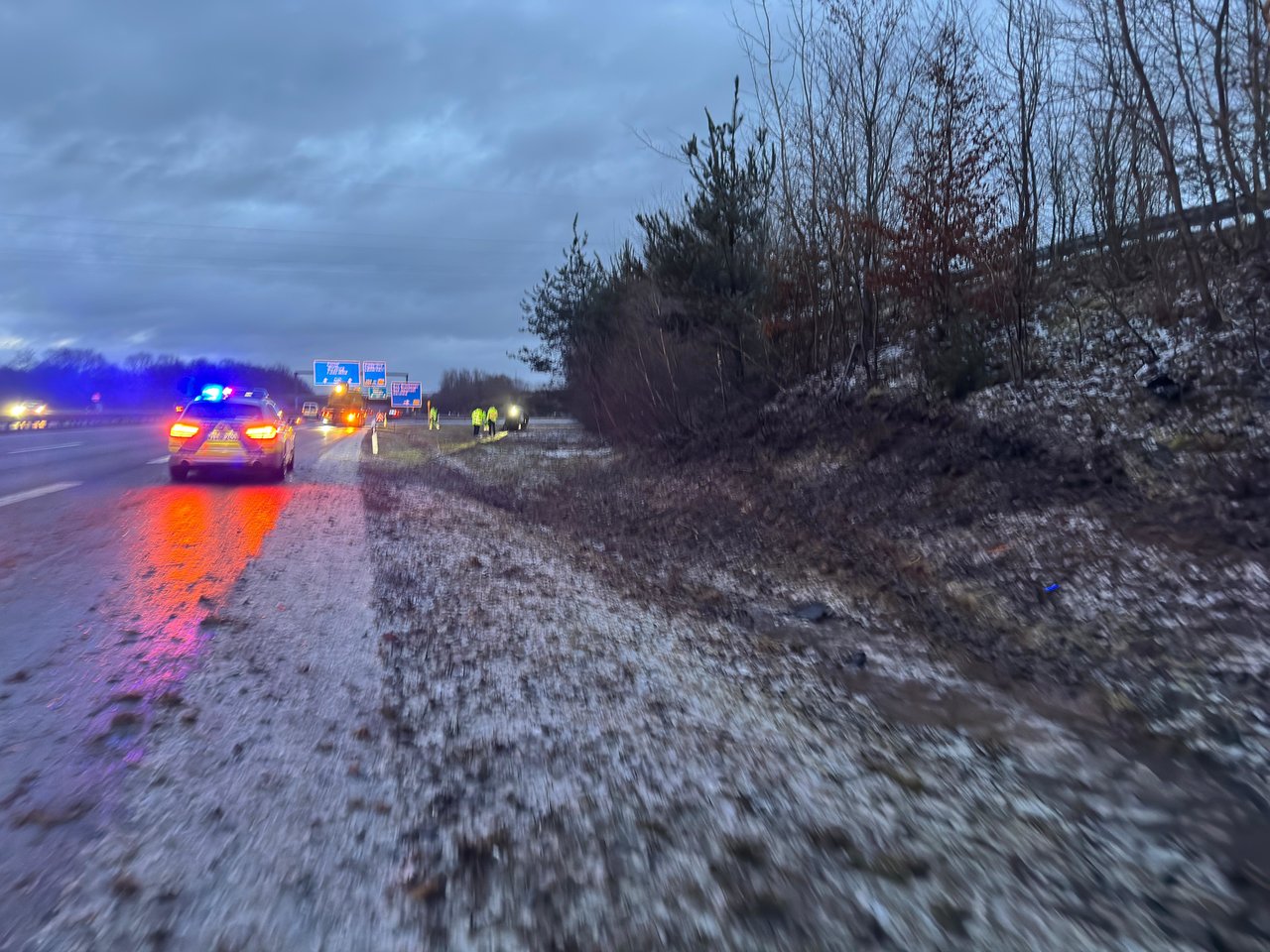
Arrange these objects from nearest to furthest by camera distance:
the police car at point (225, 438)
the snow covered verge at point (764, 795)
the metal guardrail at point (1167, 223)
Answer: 1. the snow covered verge at point (764, 795)
2. the metal guardrail at point (1167, 223)
3. the police car at point (225, 438)

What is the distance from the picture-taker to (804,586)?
7902 millimetres

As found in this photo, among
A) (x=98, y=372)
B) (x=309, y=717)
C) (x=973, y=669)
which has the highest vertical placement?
(x=98, y=372)

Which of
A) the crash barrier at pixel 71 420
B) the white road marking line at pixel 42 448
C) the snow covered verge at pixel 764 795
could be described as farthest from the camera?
the crash barrier at pixel 71 420

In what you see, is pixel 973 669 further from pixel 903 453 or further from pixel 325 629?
pixel 903 453

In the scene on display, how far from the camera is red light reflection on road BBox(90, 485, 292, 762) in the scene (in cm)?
447

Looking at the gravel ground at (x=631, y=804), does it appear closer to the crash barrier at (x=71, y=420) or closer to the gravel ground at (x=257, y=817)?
the gravel ground at (x=257, y=817)

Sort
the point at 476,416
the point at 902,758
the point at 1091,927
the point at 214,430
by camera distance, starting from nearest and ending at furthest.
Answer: the point at 1091,927 < the point at 902,758 < the point at 214,430 < the point at 476,416

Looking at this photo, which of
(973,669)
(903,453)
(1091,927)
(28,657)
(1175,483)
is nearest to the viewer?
(1091,927)

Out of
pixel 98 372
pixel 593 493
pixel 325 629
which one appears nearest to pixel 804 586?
pixel 325 629

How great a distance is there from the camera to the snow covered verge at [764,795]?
2750 mm

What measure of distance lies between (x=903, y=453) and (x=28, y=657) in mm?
9880

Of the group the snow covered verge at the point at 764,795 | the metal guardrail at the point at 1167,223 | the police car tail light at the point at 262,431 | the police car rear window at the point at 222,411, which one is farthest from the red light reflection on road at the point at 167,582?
the metal guardrail at the point at 1167,223

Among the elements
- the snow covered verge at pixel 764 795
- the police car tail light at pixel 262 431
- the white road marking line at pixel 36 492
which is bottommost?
the snow covered verge at pixel 764 795

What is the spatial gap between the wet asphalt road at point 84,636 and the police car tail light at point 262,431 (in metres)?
2.06
